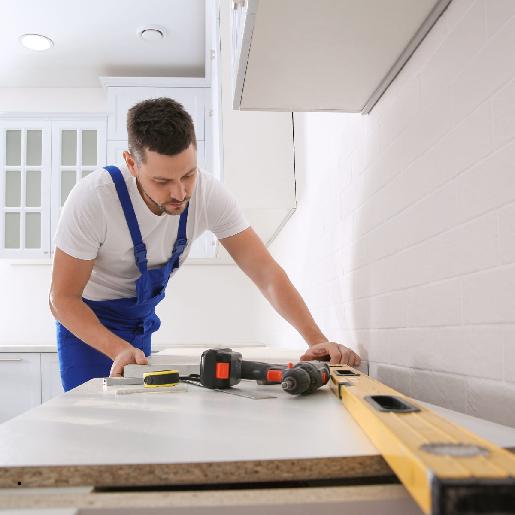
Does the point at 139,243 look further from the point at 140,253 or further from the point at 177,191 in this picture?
the point at 177,191

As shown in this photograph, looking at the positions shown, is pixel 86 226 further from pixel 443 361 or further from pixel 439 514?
pixel 439 514

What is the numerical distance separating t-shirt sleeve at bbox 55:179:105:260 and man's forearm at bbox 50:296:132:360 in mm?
138

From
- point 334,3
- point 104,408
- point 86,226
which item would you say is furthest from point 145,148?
point 104,408

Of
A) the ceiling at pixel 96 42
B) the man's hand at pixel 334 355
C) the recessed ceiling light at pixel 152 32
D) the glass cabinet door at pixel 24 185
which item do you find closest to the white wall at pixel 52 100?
the ceiling at pixel 96 42

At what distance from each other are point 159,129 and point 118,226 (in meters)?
0.34

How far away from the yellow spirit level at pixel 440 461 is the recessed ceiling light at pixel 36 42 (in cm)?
376

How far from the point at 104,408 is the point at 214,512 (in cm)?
43

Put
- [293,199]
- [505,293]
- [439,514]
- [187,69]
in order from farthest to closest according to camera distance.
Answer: [187,69]
[293,199]
[505,293]
[439,514]

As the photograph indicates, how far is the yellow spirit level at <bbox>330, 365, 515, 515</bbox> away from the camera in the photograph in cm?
37

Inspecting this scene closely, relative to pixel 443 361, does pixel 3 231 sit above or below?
above

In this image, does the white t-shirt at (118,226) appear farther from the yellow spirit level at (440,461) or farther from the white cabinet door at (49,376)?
the white cabinet door at (49,376)

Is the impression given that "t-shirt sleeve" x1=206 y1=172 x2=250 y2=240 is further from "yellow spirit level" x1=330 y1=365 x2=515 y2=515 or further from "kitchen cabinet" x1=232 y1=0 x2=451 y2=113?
"yellow spirit level" x1=330 y1=365 x2=515 y2=515

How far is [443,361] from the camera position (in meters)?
1.07

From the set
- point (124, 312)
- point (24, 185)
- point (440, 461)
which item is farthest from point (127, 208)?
point (24, 185)
